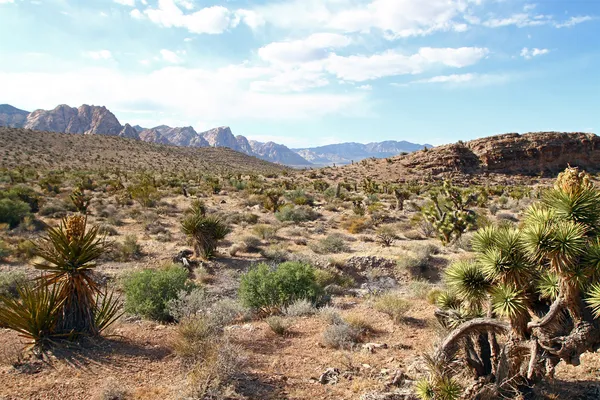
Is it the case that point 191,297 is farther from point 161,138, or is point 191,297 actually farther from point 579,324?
point 161,138

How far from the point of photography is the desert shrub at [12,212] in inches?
705

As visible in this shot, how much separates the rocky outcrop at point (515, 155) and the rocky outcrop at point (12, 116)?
171807mm

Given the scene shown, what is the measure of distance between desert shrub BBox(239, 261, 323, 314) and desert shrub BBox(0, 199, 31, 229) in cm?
1468

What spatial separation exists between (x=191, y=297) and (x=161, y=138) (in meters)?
207

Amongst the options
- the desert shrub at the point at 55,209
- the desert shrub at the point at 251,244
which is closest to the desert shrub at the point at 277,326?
the desert shrub at the point at 251,244

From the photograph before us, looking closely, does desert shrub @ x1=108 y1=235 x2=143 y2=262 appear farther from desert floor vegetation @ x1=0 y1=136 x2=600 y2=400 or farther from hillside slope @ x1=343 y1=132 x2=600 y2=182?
hillside slope @ x1=343 y1=132 x2=600 y2=182

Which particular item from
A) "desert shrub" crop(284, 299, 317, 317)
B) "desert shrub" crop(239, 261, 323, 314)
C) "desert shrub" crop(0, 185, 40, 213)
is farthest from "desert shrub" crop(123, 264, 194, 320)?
"desert shrub" crop(0, 185, 40, 213)

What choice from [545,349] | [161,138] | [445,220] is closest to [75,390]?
[545,349]

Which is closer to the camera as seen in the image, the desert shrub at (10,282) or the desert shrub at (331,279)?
the desert shrub at (10,282)

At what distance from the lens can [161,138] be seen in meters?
199

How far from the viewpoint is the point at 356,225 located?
20.6 metres

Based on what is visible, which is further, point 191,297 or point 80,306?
point 191,297

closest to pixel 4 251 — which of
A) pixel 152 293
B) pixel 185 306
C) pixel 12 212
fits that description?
pixel 12 212

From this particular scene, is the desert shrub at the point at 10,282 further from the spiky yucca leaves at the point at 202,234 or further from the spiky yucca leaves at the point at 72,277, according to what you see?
the spiky yucca leaves at the point at 202,234
